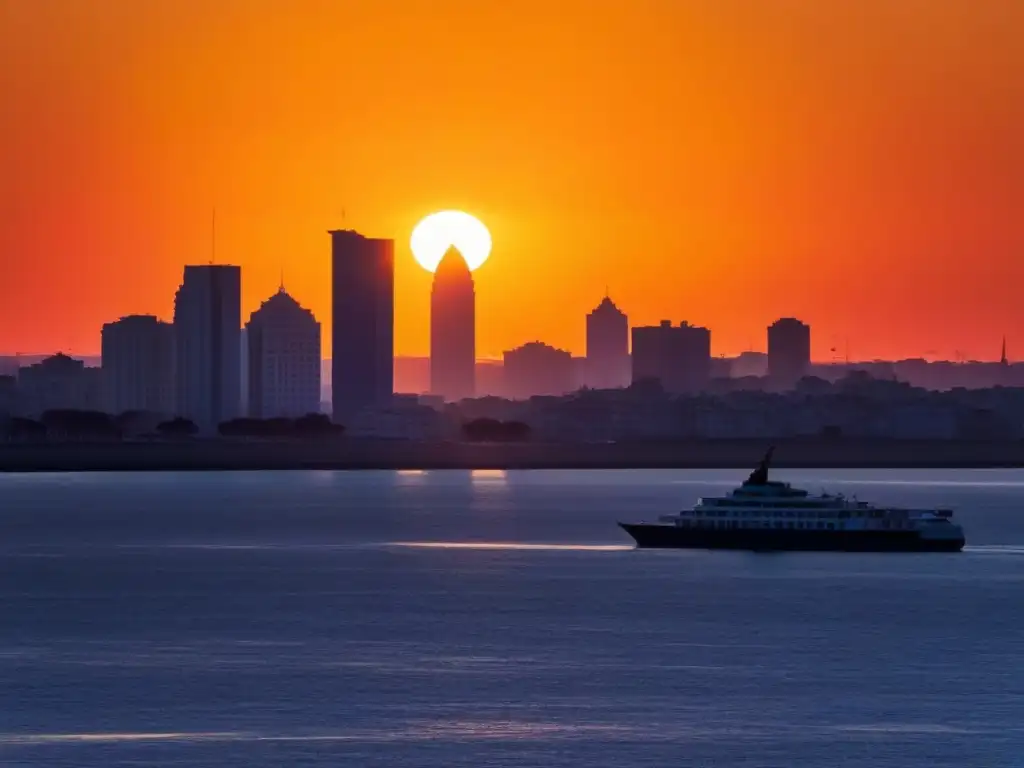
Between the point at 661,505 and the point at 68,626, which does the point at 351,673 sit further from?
the point at 661,505

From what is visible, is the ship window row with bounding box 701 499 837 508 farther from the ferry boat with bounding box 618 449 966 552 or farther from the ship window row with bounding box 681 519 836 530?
the ship window row with bounding box 681 519 836 530

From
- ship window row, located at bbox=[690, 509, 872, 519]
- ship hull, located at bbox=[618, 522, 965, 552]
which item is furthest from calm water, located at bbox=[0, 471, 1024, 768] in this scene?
ship window row, located at bbox=[690, 509, 872, 519]

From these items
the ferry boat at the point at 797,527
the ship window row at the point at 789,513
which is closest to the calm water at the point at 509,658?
the ferry boat at the point at 797,527

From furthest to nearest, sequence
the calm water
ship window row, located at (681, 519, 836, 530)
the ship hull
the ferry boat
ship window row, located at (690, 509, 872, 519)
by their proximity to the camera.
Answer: ship window row, located at (690, 509, 872, 519)
ship window row, located at (681, 519, 836, 530)
the ferry boat
the ship hull
the calm water

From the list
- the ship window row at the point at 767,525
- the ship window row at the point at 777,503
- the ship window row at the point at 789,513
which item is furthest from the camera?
the ship window row at the point at 777,503

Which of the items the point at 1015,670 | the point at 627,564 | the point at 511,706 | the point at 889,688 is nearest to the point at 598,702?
the point at 511,706

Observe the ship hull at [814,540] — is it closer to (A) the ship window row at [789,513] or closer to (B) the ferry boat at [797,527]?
(B) the ferry boat at [797,527]
